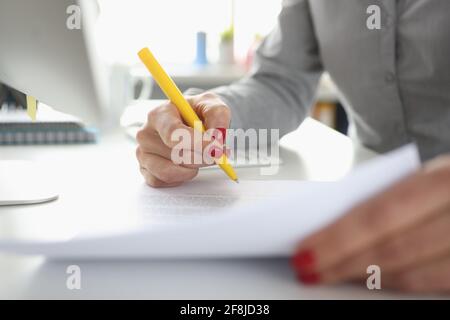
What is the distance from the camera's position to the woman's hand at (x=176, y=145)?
1.64 feet

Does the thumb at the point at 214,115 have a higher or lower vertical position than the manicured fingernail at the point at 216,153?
higher

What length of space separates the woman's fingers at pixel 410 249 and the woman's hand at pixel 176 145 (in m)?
0.24

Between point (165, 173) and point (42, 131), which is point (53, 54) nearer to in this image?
point (165, 173)

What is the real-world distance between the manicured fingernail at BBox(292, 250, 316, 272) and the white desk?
1 centimetres

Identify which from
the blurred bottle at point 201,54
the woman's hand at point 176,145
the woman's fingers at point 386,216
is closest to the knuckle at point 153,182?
the woman's hand at point 176,145

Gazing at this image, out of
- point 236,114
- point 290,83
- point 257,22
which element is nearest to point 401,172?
point 236,114

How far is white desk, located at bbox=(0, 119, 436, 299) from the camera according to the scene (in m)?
0.31

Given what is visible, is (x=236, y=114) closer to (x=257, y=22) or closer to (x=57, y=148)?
(x=57, y=148)

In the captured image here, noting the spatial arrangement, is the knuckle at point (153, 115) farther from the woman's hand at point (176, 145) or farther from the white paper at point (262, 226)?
the white paper at point (262, 226)

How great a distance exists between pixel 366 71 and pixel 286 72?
0.50ft

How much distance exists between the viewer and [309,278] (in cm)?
31
